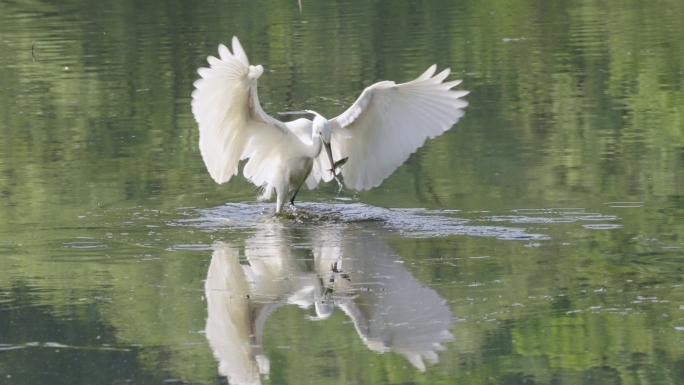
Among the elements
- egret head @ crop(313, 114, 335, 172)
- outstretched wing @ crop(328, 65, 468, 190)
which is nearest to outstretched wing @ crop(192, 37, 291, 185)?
egret head @ crop(313, 114, 335, 172)

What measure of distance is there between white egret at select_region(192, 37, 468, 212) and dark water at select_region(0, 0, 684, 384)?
0.30 m

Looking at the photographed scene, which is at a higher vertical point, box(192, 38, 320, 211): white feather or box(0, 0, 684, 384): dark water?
box(192, 38, 320, 211): white feather

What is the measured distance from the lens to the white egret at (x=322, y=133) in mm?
9430

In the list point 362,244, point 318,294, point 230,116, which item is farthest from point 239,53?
point 318,294

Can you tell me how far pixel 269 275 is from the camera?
7.60 metres

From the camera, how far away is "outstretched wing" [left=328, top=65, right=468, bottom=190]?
980 centimetres

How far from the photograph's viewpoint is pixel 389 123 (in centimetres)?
1003

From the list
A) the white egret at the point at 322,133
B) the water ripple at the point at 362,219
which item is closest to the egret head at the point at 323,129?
the white egret at the point at 322,133

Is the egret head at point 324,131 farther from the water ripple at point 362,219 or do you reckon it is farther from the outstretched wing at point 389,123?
the water ripple at point 362,219

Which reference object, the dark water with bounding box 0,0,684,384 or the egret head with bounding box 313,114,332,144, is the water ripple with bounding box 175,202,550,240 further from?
the egret head with bounding box 313,114,332,144

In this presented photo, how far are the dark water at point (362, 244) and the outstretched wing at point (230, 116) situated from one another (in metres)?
0.47

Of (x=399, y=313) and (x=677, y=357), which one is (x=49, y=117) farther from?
(x=677, y=357)

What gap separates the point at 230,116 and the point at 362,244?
1.74 metres

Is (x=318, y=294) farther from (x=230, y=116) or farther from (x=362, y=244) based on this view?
(x=230, y=116)
